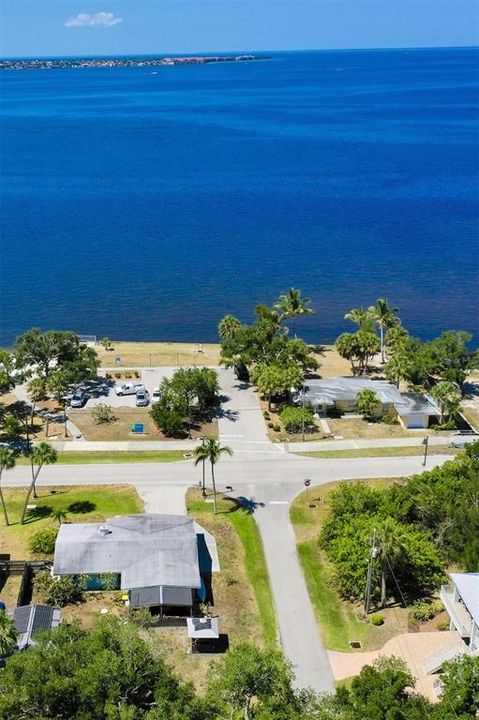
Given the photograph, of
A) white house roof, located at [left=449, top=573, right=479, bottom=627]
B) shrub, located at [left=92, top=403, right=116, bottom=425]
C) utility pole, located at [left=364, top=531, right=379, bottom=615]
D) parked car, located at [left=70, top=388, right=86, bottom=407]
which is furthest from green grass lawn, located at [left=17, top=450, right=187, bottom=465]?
white house roof, located at [left=449, top=573, right=479, bottom=627]

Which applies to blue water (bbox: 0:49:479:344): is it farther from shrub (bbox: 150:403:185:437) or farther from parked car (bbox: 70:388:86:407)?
shrub (bbox: 150:403:185:437)

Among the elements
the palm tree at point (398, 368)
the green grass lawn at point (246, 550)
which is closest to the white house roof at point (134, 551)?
the green grass lawn at point (246, 550)

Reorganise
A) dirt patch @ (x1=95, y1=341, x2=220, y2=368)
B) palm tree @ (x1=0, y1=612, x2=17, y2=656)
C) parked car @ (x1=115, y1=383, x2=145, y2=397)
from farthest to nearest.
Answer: dirt patch @ (x1=95, y1=341, x2=220, y2=368)
parked car @ (x1=115, y1=383, x2=145, y2=397)
palm tree @ (x1=0, y1=612, x2=17, y2=656)

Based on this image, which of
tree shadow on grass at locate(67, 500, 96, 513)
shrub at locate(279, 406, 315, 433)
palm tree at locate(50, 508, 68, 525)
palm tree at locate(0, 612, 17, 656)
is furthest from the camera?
shrub at locate(279, 406, 315, 433)

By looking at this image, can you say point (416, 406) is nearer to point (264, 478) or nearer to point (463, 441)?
point (463, 441)

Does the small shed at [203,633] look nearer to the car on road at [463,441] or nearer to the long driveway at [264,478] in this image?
the long driveway at [264,478]

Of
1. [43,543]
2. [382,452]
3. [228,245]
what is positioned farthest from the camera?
[228,245]

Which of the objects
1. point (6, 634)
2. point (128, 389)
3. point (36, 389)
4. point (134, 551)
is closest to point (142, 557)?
point (134, 551)
